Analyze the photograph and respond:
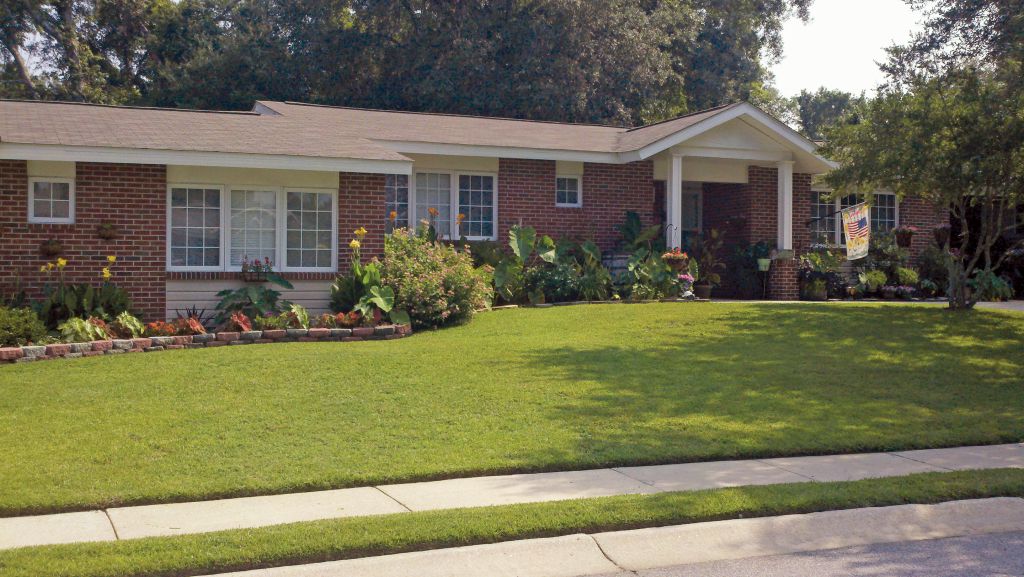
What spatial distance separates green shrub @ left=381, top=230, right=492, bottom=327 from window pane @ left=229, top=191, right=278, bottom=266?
1954 mm

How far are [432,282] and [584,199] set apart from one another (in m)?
6.68

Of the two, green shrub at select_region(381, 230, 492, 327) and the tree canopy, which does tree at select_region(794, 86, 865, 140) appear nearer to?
the tree canopy

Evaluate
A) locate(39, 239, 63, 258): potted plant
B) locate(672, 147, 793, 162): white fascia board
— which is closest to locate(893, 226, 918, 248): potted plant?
locate(672, 147, 793, 162): white fascia board

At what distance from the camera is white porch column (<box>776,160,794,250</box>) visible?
2152cm

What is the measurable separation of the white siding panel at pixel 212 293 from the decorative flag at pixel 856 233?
38.1 ft

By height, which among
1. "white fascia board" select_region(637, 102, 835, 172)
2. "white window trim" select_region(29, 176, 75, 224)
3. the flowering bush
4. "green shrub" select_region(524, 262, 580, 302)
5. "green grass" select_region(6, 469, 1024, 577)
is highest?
"white fascia board" select_region(637, 102, 835, 172)

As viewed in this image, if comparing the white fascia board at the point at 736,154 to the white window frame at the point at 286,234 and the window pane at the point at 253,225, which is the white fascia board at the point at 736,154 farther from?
the window pane at the point at 253,225

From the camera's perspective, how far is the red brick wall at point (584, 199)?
2030 cm

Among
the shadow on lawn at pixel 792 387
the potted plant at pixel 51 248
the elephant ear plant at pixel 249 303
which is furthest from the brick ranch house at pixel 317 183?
the shadow on lawn at pixel 792 387

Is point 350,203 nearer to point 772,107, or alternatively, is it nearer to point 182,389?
point 182,389

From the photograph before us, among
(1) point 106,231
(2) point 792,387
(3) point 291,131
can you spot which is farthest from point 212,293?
(2) point 792,387

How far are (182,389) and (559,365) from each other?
171 inches

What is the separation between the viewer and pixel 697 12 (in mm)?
37531

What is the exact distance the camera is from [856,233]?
21.7 m
